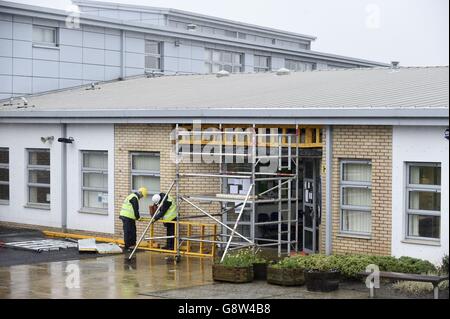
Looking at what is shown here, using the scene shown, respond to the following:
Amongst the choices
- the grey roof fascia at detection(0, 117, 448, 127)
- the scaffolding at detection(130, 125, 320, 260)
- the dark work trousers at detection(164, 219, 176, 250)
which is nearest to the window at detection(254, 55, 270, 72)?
the grey roof fascia at detection(0, 117, 448, 127)

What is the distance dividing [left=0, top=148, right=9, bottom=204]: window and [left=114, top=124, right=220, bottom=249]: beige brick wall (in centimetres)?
470

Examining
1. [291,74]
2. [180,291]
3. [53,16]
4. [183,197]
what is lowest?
[180,291]

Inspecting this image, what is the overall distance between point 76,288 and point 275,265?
3720 mm

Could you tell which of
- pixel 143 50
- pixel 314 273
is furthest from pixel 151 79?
pixel 314 273

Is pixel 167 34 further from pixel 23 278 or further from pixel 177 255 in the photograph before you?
pixel 23 278

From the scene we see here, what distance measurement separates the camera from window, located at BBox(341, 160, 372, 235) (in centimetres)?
2041

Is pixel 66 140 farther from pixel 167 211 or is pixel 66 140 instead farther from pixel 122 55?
pixel 122 55

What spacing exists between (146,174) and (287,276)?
778 centimetres

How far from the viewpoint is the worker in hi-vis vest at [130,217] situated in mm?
23141

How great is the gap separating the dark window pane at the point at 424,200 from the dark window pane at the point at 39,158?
37.7 feet

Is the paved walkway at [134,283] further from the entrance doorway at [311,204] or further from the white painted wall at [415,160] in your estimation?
the entrance doorway at [311,204]

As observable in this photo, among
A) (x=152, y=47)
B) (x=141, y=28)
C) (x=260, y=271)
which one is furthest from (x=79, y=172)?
(x=152, y=47)

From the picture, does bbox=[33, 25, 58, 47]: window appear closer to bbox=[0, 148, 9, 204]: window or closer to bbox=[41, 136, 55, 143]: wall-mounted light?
bbox=[0, 148, 9, 204]: window

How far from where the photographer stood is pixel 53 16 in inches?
1262
